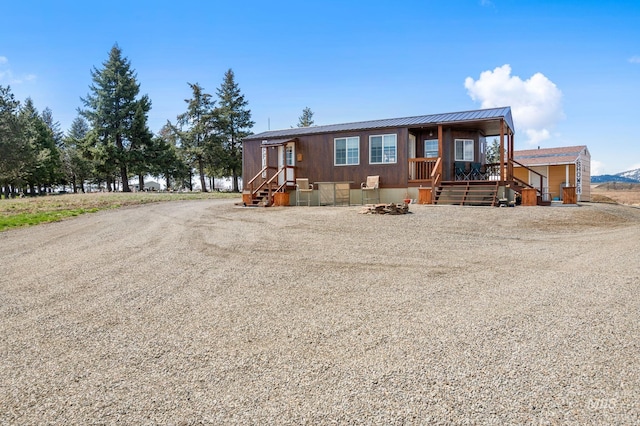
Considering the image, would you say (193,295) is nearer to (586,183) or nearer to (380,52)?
(380,52)

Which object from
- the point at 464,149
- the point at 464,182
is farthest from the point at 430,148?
the point at 464,182

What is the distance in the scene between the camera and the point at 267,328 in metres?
3.21

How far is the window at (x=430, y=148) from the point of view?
52.4 feet

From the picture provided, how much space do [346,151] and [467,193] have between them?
17.0 ft

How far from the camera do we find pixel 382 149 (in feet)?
51.9

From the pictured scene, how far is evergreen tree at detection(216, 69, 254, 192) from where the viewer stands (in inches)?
1406

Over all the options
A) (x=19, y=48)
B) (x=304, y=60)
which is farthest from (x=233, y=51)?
(x=19, y=48)

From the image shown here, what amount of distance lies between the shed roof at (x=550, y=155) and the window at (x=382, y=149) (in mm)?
10432

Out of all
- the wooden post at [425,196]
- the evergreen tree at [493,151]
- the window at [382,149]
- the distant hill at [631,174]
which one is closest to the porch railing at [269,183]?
the window at [382,149]

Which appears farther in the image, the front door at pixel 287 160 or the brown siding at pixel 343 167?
the front door at pixel 287 160

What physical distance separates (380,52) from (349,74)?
2882mm

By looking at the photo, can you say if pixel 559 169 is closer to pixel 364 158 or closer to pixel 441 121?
pixel 441 121

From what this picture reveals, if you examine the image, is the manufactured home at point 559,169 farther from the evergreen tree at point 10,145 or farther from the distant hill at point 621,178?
the distant hill at point 621,178

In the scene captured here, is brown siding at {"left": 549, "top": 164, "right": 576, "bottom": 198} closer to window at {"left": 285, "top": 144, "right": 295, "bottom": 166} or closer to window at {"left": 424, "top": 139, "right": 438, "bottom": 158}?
window at {"left": 424, "top": 139, "right": 438, "bottom": 158}
